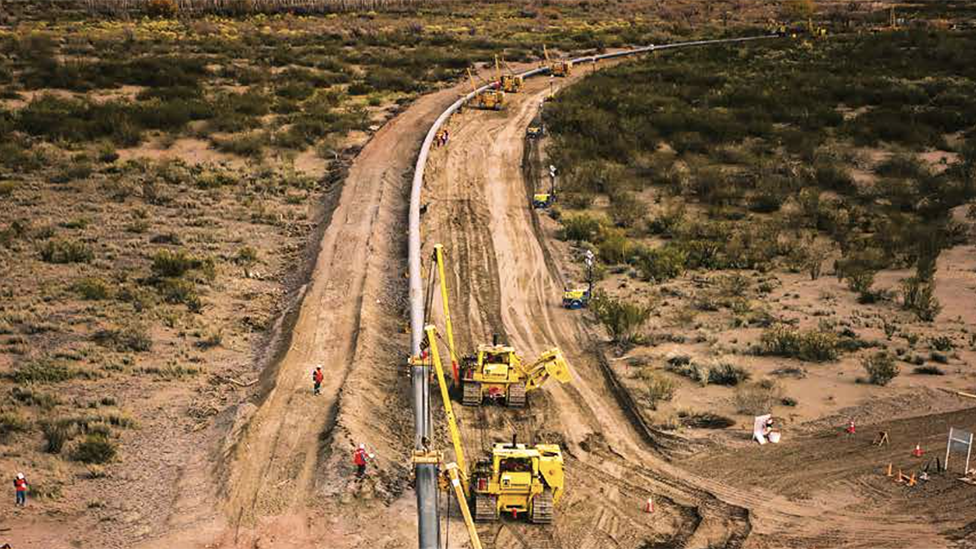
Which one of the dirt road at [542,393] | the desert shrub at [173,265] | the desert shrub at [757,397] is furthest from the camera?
the desert shrub at [173,265]

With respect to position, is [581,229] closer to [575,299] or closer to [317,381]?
[575,299]

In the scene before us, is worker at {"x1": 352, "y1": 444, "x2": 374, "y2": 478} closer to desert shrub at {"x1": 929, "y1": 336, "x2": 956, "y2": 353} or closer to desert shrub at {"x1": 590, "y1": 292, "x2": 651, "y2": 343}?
desert shrub at {"x1": 590, "y1": 292, "x2": 651, "y2": 343}

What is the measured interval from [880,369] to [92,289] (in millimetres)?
22467

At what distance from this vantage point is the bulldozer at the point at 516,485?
19.6 m

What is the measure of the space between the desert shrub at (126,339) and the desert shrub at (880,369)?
1901 cm

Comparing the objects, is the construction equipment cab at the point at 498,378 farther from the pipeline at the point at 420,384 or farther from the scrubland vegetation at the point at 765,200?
the scrubland vegetation at the point at 765,200

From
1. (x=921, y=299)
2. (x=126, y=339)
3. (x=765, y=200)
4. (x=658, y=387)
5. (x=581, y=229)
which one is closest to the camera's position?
(x=658, y=387)

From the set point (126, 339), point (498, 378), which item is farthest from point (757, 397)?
point (126, 339)

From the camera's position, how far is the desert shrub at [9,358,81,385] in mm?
24609

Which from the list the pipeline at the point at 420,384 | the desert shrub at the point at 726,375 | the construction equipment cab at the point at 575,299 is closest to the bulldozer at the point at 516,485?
the pipeline at the point at 420,384

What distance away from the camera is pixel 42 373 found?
24.8 metres

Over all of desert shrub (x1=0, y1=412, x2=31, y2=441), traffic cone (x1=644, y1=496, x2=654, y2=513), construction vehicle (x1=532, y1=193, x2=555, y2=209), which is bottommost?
traffic cone (x1=644, y1=496, x2=654, y2=513)

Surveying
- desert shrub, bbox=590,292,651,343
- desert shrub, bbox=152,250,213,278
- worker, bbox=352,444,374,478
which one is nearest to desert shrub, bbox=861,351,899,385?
desert shrub, bbox=590,292,651,343

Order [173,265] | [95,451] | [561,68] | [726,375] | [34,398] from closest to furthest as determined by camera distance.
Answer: [95,451]
[34,398]
[726,375]
[173,265]
[561,68]
